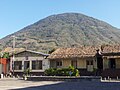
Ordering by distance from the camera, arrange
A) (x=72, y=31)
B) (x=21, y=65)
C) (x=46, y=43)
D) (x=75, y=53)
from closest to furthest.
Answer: (x=75, y=53), (x=21, y=65), (x=46, y=43), (x=72, y=31)

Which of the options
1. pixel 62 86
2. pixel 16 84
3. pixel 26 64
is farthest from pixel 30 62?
pixel 62 86

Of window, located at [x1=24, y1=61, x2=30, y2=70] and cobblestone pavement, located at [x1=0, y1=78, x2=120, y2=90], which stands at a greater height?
window, located at [x1=24, y1=61, x2=30, y2=70]

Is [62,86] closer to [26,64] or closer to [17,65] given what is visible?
[26,64]

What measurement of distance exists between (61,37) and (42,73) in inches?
3714

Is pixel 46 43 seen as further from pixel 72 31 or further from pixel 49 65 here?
pixel 49 65

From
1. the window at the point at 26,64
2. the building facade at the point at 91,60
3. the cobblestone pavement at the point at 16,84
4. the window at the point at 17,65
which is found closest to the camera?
the cobblestone pavement at the point at 16,84

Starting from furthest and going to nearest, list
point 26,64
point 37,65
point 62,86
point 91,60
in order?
point 26,64, point 37,65, point 91,60, point 62,86

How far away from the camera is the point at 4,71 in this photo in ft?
163

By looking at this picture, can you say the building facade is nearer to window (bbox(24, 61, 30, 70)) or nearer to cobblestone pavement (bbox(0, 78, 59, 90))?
window (bbox(24, 61, 30, 70))

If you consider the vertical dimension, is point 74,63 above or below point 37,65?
above

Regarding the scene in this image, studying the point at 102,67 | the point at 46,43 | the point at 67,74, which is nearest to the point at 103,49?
the point at 102,67

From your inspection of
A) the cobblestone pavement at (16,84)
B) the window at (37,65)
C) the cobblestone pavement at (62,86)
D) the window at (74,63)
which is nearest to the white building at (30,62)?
the window at (37,65)

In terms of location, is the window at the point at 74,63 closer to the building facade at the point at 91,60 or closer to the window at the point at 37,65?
the building facade at the point at 91,60

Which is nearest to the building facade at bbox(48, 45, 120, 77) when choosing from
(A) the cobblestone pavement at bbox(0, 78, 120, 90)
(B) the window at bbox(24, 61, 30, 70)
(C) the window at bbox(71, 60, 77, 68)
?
(C) the window at bbox(71, 60, 77, 68)
